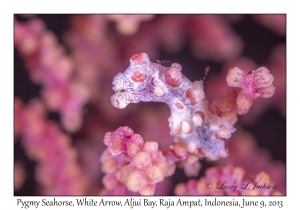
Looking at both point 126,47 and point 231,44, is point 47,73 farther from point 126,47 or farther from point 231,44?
point 231,44

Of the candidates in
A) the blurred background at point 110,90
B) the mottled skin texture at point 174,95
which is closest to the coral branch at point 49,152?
the blurred background at point 110,90

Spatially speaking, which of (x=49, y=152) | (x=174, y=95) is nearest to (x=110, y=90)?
(x=49, y=152)

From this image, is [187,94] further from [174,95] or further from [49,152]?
[49,152]

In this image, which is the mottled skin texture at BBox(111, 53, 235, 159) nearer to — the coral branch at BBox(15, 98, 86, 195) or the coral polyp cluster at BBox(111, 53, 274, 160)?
the coral polyp cluster at BBox(111, 53, 274, 160)

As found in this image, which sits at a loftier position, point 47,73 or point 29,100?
point 47,73

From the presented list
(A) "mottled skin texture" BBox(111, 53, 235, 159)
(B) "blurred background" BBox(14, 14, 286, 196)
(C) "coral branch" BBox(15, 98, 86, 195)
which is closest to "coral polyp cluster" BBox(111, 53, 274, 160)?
(A) "mottled skin texture" BBox(111, 53, 235, 159)
